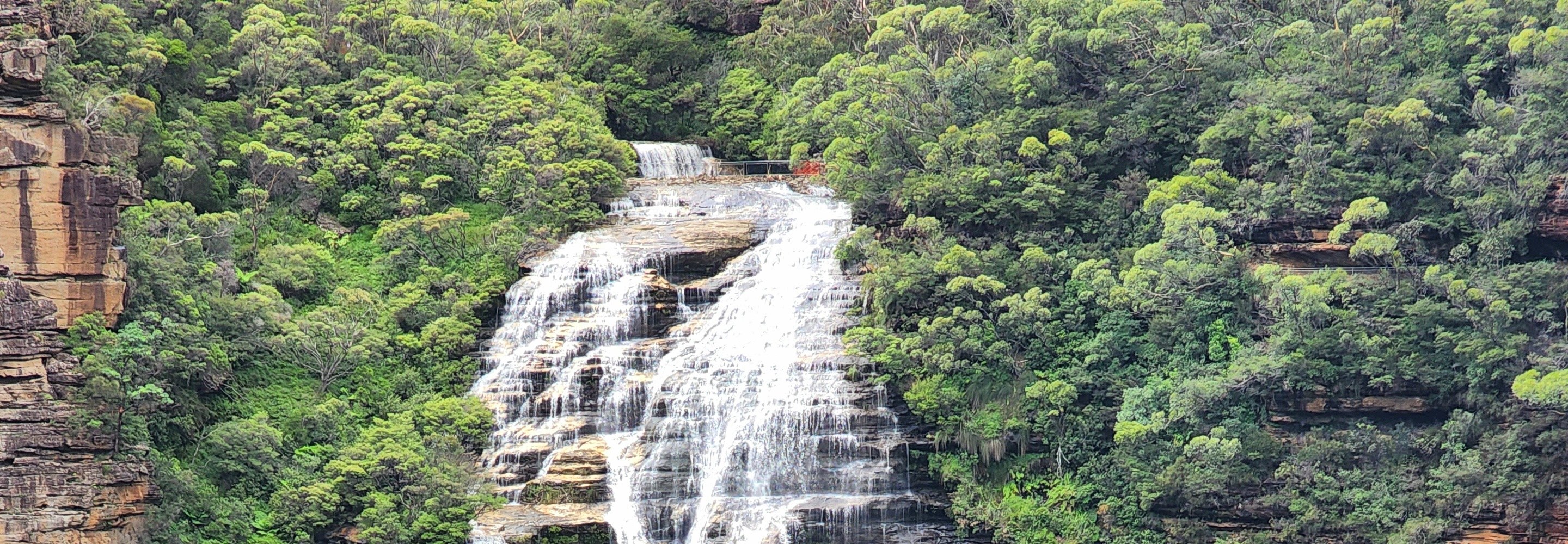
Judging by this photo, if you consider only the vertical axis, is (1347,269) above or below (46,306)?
above

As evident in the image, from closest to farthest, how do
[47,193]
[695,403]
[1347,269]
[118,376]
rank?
1. [47,193]
2. [118,376]
3. [1347,269]
4. [695,403]

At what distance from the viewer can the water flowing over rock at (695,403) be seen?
38.6 metres

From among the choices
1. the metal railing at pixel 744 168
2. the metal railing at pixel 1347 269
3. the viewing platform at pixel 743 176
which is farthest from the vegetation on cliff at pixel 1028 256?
the metal railing at pixel 744 168

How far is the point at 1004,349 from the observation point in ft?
134

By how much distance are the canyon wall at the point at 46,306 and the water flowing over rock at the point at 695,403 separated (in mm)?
7418

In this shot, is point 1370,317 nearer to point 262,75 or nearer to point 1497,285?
point 1497,285

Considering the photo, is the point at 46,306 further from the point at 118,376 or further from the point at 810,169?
the point at 810,169

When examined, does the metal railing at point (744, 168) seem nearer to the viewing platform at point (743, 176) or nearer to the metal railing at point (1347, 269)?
the viewing platform at point (743, 176)

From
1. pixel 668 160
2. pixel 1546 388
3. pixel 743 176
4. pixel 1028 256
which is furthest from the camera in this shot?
pixel 668 160

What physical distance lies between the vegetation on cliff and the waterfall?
185 inches

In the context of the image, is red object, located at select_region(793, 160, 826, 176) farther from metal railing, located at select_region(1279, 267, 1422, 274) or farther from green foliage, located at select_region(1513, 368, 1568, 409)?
green foliage, located at select_region(1513, 368, 1568, 409)

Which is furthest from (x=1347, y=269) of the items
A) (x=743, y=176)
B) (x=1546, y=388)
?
(x=743, y=176)

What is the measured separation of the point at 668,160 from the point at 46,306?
71.3 ft

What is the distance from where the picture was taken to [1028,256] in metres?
41.8
